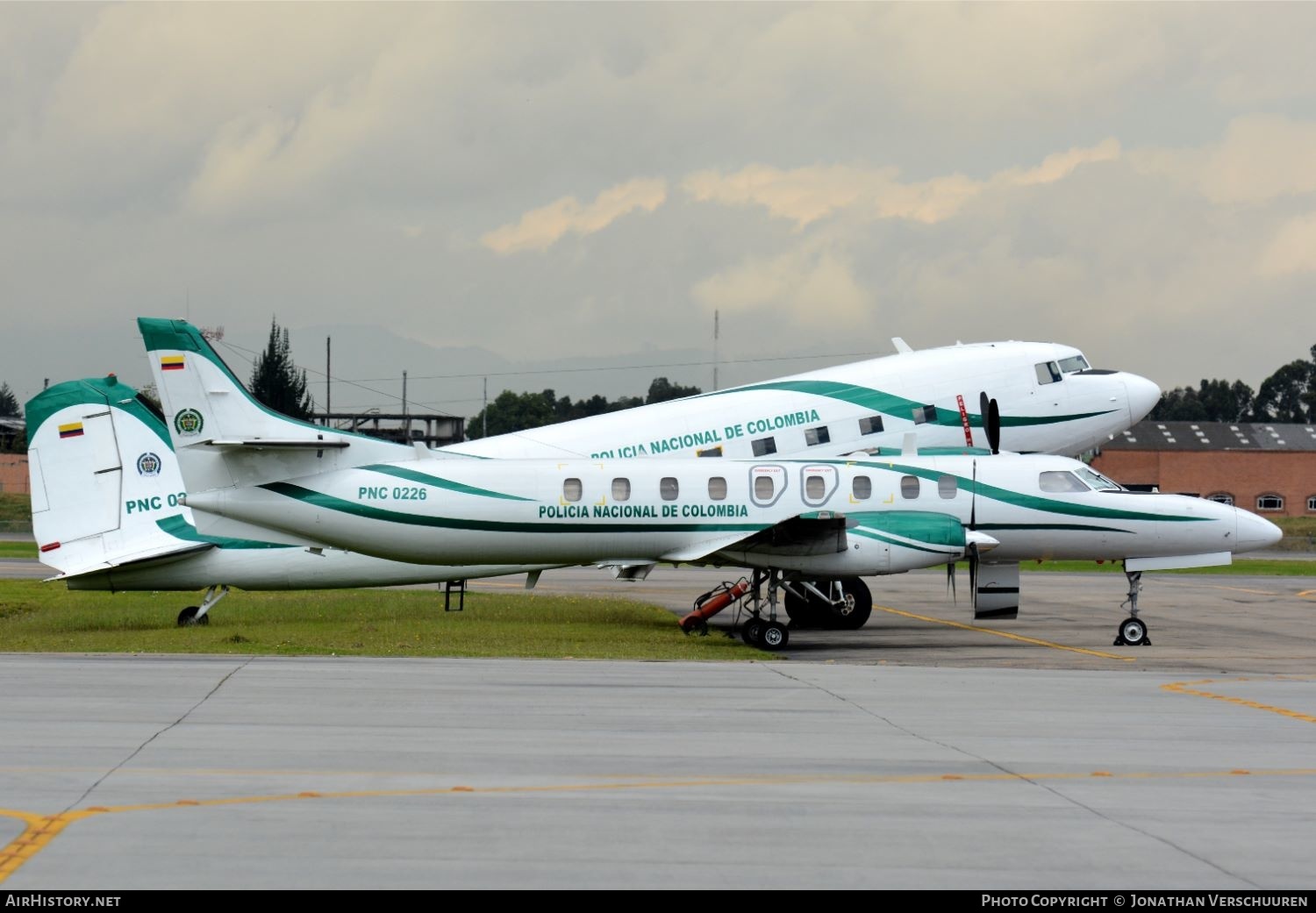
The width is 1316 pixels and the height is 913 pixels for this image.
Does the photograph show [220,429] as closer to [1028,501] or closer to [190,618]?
[190,618]

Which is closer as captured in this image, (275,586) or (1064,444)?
(275,586)

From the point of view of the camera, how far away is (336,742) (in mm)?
12328

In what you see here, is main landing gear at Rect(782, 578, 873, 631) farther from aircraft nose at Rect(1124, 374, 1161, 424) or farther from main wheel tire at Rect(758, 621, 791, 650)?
aircraft nose at Rect(1124, 374, 1161, 424)

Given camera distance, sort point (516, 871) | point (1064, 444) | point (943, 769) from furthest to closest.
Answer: point (1064, 444)
point (943, 769)
point (516, 871)

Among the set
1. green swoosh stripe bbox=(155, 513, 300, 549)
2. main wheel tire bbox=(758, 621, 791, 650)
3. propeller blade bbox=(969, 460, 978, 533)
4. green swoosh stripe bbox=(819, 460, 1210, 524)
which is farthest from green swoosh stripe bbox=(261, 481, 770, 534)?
propeller blade bbox=(969, 460, 978, 533)

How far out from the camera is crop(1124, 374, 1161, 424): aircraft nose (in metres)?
31.2

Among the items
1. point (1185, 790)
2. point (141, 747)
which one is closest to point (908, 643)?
point (1185, 790)

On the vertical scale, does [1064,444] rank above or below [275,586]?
above

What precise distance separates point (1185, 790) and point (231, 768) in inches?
317

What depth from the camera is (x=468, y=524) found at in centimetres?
2450

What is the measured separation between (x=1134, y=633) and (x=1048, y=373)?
7.68 meters

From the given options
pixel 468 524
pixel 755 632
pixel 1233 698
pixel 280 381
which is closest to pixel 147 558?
pixel 468 524
